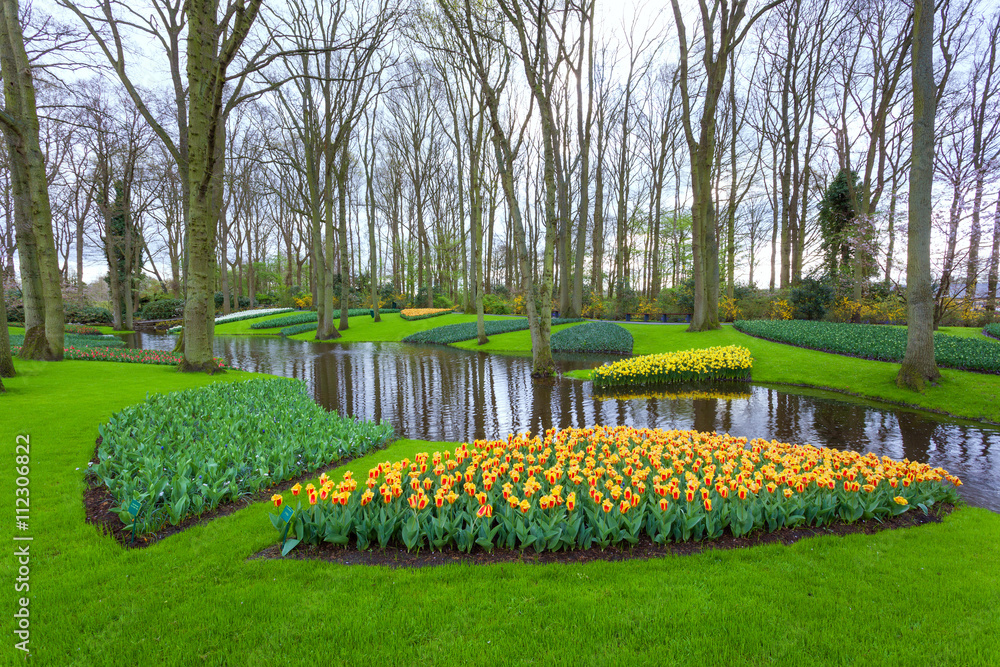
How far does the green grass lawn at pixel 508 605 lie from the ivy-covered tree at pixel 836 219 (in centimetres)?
2469

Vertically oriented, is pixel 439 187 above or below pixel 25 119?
above

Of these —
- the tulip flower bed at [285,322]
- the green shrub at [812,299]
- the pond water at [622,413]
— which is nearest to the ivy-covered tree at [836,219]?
the green shrub at [812,299]

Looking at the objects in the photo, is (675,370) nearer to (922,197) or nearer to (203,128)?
(922,197)

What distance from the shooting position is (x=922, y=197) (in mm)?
9102

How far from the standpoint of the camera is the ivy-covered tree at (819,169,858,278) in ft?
76.9

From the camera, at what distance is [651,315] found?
1077 inches

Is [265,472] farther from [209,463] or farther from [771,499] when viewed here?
[771,499]

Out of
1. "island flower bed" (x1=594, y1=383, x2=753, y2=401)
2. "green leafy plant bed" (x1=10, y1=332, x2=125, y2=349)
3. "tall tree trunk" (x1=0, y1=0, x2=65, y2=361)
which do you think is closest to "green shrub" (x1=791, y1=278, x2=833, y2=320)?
"island flower bed" (x1=594, y1=383, x2=753, y2=401)

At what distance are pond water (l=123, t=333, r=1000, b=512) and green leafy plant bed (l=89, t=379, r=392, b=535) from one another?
1777mm

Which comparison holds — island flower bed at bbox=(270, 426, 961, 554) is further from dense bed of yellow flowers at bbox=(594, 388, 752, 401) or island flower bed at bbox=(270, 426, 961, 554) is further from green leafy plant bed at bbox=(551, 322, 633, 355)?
green leafy plant bed at bbox=(551, 322, 633, 355)

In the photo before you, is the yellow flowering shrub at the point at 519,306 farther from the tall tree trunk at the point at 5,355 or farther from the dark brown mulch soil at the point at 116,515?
the dark brown mulch soil at the point at 116,515

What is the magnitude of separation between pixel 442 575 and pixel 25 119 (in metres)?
13.0

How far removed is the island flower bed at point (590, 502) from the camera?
349 cm

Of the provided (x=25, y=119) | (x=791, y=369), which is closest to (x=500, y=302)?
(x=791, y=369)
